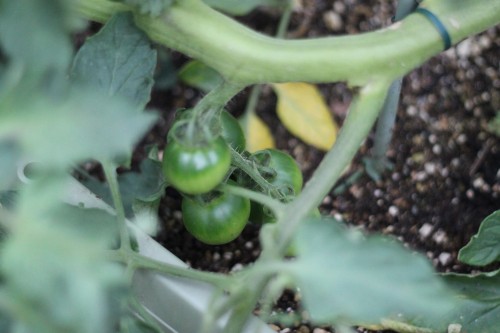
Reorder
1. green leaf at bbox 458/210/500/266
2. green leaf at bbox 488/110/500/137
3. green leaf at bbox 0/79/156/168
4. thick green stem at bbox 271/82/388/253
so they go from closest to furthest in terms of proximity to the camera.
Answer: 1. green leaf at bbox 0/79/156/168
2. thick green stem at bbox 271/82/388/253
3. green leaf at bbox 458/210/500/266
4. green leaf at bbox 488/110/500/137

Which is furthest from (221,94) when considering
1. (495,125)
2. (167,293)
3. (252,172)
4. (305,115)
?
(495,125)

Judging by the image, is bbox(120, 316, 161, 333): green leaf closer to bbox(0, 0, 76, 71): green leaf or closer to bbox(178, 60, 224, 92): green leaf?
bbox(0, 0, 76, 71): green leaf

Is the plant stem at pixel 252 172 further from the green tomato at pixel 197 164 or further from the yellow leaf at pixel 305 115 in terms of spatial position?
the yellow leaf at pixel 305 115

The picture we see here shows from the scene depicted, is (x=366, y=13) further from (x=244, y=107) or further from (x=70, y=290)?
(x=70, y=290)

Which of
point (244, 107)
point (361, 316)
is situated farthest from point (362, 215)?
point (361, 316)

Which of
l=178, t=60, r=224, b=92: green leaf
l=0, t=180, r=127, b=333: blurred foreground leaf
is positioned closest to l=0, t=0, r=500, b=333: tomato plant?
l=0, t=180, r=127, b=333: blurred foreground leaf
